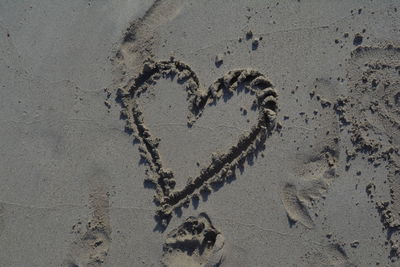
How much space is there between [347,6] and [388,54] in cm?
61

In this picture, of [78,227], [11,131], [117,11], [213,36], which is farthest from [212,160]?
[11,131]

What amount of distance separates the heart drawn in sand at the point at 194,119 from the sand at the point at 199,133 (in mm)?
14

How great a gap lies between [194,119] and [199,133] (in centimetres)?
15

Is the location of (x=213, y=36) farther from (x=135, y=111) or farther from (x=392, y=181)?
(x=392, y=181)

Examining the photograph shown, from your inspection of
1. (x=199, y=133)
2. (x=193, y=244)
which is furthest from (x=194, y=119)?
(x=193, y=244)

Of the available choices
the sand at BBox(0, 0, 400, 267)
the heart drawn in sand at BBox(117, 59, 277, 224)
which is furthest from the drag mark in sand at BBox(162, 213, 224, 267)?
the heart drawn in sand at BBox(117, 59, 277, 224)

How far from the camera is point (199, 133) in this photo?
4051 millimetres

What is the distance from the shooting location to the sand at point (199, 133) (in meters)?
3.94

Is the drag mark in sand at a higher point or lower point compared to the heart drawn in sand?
lower

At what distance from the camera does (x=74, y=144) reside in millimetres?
4145

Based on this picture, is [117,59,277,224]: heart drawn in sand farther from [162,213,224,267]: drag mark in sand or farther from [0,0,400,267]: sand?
[162,213,224,267]: drag mark in sand

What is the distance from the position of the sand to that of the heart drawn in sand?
1cm

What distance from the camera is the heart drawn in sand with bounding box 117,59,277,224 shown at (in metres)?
3.99

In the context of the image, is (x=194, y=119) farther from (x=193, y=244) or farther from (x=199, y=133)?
(x=193, y=244)
